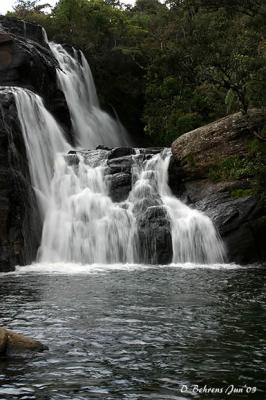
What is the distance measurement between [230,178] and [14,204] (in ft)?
33.4

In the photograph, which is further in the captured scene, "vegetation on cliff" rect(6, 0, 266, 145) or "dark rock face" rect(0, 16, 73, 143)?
"dark rock face" rect(0, 16, 73, 143)

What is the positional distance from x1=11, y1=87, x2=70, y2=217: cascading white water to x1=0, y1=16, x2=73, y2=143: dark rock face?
268 centimetres

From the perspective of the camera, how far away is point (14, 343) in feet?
27.5

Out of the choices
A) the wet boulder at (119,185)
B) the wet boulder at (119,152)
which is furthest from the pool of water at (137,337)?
the wet boulder at (119,152)

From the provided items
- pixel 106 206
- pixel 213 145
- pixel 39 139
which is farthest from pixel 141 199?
pixel 39 139

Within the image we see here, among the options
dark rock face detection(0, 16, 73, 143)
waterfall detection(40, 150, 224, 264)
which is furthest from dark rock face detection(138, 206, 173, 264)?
dark rock face detection(0, 16, 73, 143)

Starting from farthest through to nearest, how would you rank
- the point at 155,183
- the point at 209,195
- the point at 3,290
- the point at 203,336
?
the point at 155,183 → the point at 209,195 → the point at 3,290 → the point at 203,336

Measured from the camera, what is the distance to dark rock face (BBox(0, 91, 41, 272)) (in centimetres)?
2028

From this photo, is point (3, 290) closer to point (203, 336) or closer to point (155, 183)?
point (203, 336)

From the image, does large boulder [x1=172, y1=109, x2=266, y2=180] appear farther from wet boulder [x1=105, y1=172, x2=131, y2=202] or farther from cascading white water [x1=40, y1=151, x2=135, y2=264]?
cascading white water [x1=40, y1=151, x2=135, y2=264]

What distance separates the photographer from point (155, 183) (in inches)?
1063

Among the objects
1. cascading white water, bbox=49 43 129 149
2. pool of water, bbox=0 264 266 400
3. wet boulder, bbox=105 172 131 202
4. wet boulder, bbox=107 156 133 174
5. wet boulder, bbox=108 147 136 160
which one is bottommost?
pool of water, bbox=0 264 266 400

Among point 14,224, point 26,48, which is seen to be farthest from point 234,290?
point 26,48

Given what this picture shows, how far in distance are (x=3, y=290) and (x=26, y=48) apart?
22.6m
